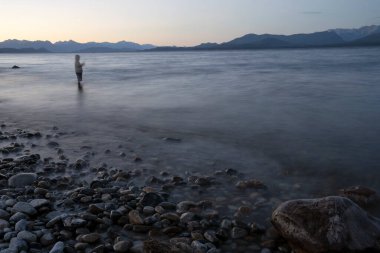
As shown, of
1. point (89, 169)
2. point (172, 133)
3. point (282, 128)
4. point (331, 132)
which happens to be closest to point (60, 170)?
point (89, 169)

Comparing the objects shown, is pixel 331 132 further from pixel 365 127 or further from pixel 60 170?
pixel 60 170

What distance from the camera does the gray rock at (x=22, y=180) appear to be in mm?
8016

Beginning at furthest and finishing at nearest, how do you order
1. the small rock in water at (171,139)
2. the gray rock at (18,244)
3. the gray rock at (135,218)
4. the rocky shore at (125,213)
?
the small rock in water at (171,139) < the gray rock at (135,218) < the rocky shore at (125,213) < the gray rock at (18,244)

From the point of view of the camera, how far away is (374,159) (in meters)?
9.67

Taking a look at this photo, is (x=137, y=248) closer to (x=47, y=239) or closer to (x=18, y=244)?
(x=47, y=239)

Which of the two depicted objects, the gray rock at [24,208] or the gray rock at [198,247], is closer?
the gray rock at [198,247]

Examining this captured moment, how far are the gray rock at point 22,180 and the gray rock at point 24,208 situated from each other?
145cm

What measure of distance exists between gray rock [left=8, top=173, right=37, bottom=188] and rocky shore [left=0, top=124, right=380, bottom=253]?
Result: 0.8 inches

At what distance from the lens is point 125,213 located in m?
6.55

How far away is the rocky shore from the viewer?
18.3 feet

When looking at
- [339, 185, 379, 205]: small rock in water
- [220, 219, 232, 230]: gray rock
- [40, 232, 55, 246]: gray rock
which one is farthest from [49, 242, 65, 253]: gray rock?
[339, 185, 379, 205]: small rock in water

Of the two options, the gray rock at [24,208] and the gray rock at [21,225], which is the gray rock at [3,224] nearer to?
the gray rock at [21,225]

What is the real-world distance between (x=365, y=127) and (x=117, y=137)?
837 centimetres

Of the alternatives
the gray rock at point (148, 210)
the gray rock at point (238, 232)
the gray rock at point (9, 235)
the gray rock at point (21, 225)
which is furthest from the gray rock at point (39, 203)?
the gray rock at point (238, 232)
